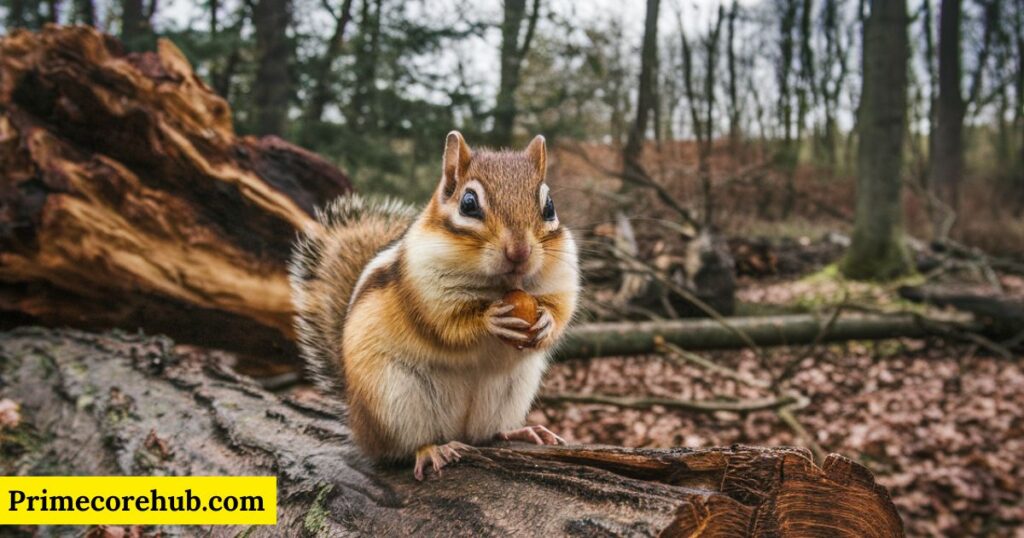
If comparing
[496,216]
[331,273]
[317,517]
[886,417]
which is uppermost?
[496,216]

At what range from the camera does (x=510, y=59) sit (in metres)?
7.76

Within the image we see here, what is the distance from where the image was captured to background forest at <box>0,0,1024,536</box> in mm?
4922

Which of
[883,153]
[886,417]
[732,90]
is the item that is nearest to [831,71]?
[732,90]

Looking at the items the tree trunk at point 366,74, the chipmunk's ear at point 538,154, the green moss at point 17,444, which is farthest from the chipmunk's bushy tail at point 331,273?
the tree trunk at point 366,74

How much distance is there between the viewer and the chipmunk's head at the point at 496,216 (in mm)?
1895

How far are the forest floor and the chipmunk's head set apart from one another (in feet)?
8.50

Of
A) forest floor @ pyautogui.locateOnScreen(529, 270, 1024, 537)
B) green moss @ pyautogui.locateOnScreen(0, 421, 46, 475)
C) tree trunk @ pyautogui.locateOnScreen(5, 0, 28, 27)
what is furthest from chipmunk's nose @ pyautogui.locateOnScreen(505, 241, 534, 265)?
tree trunk @ pyautogui.locateOnScreen(5, 0, 28, 27)

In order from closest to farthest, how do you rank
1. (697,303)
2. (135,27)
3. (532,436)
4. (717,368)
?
(532,436), (717,368), (697,303), (135,27)

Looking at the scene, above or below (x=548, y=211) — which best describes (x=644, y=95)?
above

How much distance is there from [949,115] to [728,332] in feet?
45.2

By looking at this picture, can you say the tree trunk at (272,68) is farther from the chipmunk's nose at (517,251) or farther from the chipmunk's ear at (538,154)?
the chipmunk's nose at (517,251)

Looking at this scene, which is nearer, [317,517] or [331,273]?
[317,517]

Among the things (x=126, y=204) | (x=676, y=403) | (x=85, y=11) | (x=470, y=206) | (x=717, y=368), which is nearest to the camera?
(x=470, y=206)

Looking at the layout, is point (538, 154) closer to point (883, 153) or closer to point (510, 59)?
point (510, 59)
